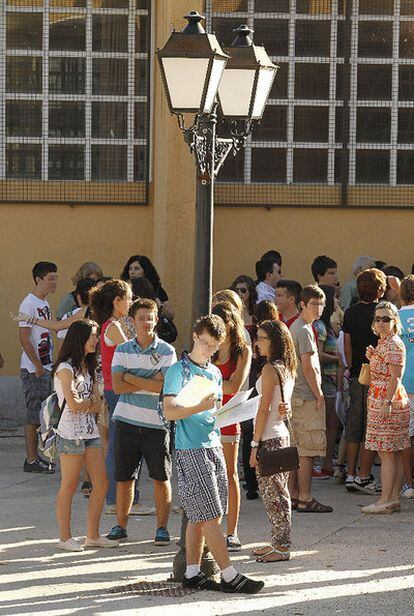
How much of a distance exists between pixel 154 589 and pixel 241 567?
2.63ft

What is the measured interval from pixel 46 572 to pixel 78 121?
25.3 feet

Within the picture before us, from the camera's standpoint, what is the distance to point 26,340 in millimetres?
12820

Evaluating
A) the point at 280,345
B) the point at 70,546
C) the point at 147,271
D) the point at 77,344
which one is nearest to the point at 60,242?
the point at 147,271

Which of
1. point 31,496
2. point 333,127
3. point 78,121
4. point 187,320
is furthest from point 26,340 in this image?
point 333,127

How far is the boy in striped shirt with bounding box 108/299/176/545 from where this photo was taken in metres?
9.75

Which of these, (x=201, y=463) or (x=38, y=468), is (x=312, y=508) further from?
(x=38, y=468)

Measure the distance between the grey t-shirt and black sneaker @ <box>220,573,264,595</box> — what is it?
2789 mm

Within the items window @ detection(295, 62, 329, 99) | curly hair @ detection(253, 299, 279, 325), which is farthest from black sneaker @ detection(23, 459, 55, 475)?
window @ detection(295, 62, 329, 99)

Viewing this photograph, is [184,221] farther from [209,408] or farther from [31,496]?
[209,408]

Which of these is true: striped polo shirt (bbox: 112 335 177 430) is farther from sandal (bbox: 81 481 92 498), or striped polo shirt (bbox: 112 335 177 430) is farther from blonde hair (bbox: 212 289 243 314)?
sandal (bbox: 81 481 92 498)

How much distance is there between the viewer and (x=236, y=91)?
30.5 ft

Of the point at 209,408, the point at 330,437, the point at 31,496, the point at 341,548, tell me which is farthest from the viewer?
the point at 330,437

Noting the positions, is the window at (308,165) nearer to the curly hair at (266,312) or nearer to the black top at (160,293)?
the black top at (160,293)

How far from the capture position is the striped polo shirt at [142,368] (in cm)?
977
